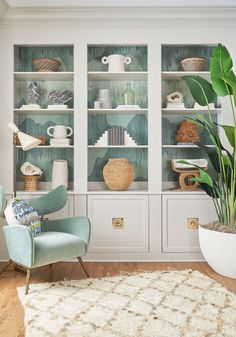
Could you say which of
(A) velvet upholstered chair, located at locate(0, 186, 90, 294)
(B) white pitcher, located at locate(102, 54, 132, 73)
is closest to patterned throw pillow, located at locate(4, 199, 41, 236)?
(A) velvet upholstered chair, located at locate(0, 186, 90, 294)

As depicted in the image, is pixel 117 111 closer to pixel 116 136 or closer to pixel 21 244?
pixel 116 136

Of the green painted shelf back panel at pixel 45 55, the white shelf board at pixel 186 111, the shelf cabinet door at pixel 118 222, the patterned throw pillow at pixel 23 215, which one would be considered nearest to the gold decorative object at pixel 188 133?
the white shelf board at pixel 186 111

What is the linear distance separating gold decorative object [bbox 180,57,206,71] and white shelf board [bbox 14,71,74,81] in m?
1.24

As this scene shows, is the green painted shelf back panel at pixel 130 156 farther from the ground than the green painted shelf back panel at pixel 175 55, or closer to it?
closer to it

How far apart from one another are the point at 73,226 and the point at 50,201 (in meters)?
0.34

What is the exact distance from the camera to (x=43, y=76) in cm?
392

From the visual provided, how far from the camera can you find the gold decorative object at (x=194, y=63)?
3.79 m

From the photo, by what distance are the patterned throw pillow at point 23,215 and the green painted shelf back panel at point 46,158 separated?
995 millimetres

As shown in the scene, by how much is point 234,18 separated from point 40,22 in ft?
6.69

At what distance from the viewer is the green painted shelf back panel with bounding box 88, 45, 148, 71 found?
13.5 feet

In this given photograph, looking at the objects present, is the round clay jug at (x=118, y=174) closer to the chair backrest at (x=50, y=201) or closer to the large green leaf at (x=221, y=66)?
the chair backrest at (x=50, y=201)

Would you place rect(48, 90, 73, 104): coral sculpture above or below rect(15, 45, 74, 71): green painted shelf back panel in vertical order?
below

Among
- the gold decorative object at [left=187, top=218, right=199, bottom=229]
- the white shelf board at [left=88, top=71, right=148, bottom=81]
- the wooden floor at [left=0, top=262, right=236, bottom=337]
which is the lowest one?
the wooden floor at [left=0, top=262, right=236, bottom=337]

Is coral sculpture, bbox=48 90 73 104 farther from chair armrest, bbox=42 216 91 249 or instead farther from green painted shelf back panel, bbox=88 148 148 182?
chair armrest, bbox=42 216 91 249
